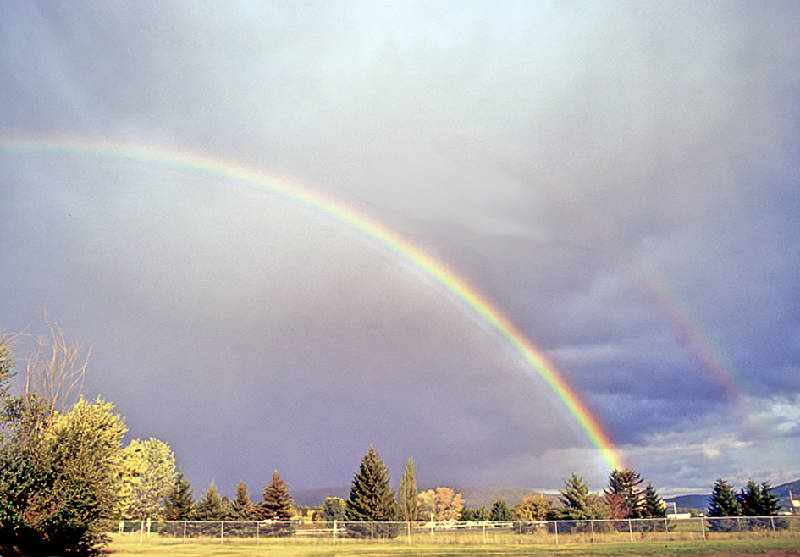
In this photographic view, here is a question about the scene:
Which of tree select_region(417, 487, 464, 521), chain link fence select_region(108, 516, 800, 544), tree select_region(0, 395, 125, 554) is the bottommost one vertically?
tree select_region(417, 487, 464, 521)

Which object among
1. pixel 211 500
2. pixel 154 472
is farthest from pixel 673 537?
pixel 154 472

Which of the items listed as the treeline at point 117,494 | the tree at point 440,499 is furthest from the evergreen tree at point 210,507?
the tree at point 440,499

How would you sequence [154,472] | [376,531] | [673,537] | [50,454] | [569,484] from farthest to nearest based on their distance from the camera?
[154,472] < [569,484] < [376,531] < [673,537] < [50,454]

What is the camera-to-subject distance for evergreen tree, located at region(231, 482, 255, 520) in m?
62.5

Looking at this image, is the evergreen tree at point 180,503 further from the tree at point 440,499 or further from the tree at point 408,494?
the tree at point 440,499

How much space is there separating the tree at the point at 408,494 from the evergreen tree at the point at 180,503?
22008 mm

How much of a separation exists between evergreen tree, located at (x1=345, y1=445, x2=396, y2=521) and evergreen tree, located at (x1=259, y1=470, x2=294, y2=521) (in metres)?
7.76

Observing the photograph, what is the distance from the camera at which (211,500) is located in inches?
2525

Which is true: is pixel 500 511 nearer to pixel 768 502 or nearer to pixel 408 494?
pixel 408 494

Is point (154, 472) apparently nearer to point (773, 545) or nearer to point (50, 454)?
point (50, 454)

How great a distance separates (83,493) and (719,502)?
50874mm

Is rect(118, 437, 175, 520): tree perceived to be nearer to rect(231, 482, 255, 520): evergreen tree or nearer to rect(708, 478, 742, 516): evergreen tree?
rect(231, 482, 255, 520): evergreen tree

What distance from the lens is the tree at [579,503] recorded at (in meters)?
52.7

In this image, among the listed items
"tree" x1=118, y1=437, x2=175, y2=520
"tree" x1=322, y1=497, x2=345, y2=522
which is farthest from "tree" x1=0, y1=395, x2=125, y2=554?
"tree" x1=322, y1=497, x2=345, y2=522
